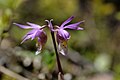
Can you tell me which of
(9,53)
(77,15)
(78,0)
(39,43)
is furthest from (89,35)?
(39,43)

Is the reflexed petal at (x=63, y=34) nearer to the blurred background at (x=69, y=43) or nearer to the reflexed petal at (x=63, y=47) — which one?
the reflexed petal at (x=63, y=47)

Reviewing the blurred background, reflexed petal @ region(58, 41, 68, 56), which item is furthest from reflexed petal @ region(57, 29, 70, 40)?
the blurred background

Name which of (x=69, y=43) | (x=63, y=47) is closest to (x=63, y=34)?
(x=63, y=47)

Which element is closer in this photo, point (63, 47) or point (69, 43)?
point (63, 47)

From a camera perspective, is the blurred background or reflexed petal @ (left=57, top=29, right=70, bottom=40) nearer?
reflexed petal @ (left=57, top=29, right=70, bottom=40)

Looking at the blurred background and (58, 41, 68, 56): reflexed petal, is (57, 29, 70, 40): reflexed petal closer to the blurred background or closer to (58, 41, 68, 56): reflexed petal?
(58, 41, 68, 56): reflexed petal

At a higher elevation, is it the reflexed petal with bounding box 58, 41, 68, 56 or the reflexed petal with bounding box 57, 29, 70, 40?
the reflexed petal with bounding box 57, 29, 70, 40

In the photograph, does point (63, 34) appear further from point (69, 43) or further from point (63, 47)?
point (69, 43)

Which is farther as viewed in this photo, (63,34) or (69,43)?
(69,43)

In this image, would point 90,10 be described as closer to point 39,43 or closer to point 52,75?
point 52,75
